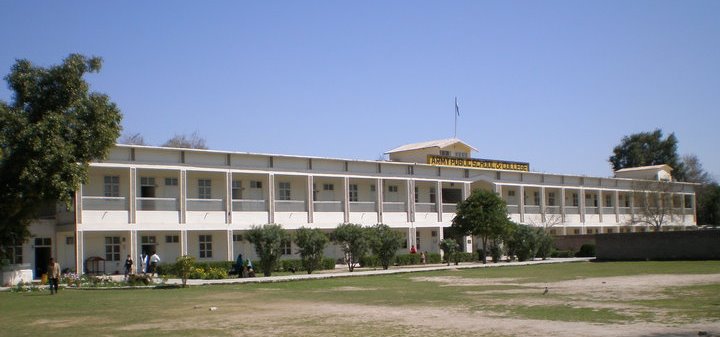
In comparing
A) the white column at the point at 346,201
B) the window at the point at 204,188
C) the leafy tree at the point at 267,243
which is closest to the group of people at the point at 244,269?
the leafy tree at the point at 267,243

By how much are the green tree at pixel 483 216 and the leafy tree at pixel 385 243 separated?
6262mm

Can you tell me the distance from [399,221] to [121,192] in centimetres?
2178

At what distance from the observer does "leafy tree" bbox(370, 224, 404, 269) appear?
46.2 m

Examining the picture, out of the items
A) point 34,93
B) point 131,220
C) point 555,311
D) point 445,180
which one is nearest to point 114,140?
point 34,93

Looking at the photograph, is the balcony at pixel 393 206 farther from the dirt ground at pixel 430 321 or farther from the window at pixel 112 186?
the dirt ground at pixel 430 321

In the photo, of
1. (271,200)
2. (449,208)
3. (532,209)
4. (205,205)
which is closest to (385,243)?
(271,200)

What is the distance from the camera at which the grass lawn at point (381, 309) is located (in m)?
15.5

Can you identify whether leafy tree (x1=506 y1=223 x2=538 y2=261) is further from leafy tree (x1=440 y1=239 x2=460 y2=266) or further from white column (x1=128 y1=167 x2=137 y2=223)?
white column (x1=128 y1=167 x2=137 y2=223)

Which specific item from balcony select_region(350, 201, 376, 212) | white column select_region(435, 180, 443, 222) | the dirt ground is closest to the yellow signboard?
white column select_region(435, 180, 443, 222)

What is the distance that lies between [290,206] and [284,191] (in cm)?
206

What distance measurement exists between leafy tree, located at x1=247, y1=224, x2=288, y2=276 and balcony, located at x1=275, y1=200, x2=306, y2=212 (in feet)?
30.9

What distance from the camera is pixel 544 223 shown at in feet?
226

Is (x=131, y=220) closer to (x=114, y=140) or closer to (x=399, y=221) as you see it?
(x=114, y=140)

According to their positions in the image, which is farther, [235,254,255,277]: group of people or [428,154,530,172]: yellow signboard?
[428,154,530,172]: yellow signboard
